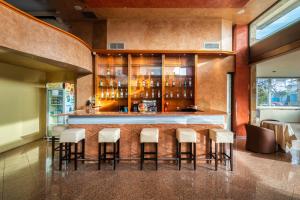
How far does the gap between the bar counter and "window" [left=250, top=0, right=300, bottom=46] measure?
353 cm

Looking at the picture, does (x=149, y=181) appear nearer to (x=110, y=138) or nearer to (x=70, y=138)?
(x=110, y=138)

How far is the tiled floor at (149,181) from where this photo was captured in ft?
9.27

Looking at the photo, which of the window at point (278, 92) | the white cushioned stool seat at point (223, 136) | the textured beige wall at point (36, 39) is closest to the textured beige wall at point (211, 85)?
the white cushioned stool seat at point (223, 136)

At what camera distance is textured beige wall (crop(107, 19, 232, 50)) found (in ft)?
20.8

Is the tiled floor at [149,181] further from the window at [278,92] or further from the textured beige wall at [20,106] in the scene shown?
the window at [278,92]

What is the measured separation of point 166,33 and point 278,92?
27.7 feet

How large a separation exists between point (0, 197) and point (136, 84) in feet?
14.5

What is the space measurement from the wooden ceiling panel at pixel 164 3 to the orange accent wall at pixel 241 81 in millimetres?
1716

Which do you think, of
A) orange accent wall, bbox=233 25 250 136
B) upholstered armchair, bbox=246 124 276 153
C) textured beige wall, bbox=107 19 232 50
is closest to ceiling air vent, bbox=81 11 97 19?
textured beige wall, bbox=107 19 232 50

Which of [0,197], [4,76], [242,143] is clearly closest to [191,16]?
[242,143]

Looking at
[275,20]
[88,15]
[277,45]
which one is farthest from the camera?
[88,15]

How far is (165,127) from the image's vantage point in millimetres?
4090

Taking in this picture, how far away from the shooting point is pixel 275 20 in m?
5.75

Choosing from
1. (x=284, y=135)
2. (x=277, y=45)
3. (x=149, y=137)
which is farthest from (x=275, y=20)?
(x=149, y=137)
